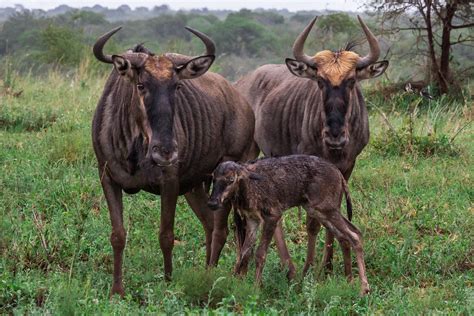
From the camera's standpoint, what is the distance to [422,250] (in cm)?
682

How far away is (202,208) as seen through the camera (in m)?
7.17

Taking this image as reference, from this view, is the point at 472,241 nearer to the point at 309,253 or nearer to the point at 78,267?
the point at 309,253

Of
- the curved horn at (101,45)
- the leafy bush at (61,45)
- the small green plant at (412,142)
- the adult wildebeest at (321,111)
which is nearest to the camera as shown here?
the curved horn at (101,45)

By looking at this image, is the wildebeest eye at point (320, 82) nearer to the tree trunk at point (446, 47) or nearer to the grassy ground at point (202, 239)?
the grassy ground at point (202, 239)

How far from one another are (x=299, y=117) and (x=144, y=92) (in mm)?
1955

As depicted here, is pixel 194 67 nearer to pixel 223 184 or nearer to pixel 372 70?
pixel 223 184

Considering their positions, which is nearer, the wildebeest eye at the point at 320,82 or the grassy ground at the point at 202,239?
the grassy ground at the point at 202,239

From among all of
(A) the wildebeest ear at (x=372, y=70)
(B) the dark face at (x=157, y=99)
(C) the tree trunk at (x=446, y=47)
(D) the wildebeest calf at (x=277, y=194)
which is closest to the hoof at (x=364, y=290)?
(D) the wildebeest calf at (x=277, y=194)

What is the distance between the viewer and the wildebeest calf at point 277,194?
228 inches

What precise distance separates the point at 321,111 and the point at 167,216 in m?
1.56

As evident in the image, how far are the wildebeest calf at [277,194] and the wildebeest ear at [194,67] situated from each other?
70cm

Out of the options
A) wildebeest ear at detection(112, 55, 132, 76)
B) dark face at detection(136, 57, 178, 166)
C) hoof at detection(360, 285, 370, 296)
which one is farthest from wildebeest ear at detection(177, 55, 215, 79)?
hoof at detection(360, 285, 370, 296)

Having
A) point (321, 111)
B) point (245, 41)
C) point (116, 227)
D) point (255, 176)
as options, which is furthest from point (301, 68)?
point (245, 41)

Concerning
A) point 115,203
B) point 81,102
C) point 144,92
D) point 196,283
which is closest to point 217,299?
point 196,283
